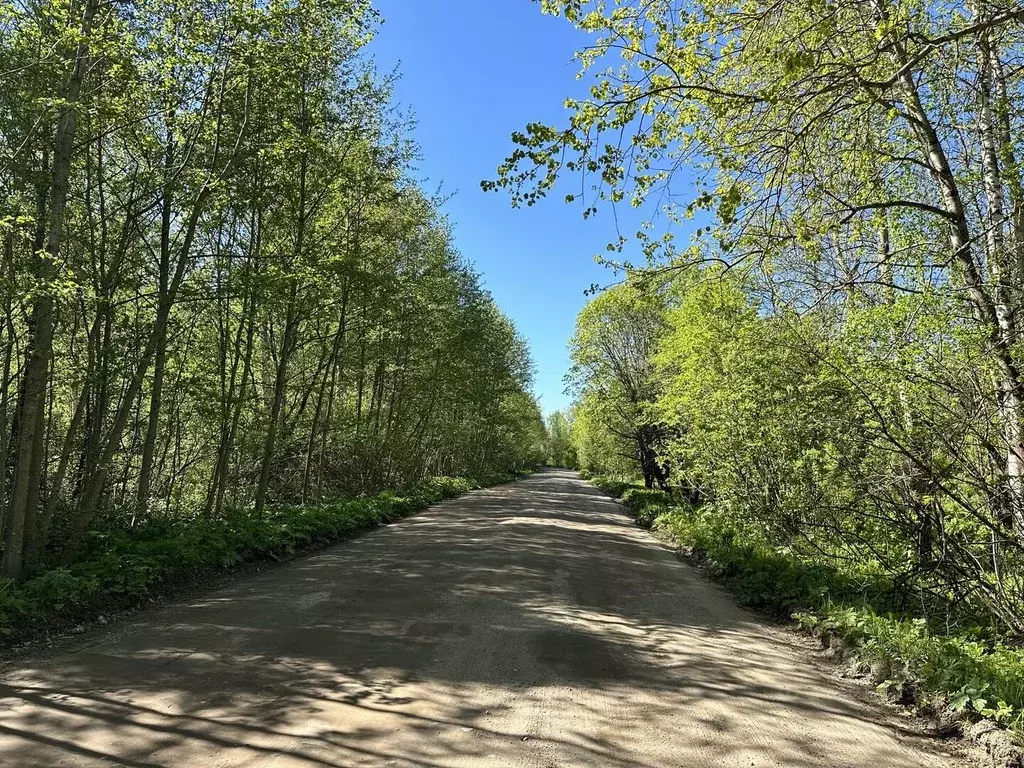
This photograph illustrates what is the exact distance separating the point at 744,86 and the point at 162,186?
7111mm

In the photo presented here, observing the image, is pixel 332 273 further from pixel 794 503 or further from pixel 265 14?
pixel 794 503

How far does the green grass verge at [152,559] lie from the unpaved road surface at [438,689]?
586 mm

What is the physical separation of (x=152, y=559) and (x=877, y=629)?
7843mm

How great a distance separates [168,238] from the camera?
9367mm

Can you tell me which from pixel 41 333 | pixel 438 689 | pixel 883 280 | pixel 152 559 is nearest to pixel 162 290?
pixel 41 333

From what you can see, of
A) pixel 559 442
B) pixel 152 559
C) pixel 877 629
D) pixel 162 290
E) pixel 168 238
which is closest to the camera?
pixel 877 629

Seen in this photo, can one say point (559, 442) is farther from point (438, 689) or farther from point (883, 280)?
point (438, 689)

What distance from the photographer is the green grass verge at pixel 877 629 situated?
429 cm

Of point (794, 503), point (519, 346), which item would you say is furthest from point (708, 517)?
point (519, 346)

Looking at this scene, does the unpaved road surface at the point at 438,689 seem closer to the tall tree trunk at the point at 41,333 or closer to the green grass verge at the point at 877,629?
the green grass verge at the point at 877,629

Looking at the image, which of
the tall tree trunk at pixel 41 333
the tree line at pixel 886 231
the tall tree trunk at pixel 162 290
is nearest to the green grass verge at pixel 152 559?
the tall tree trunk at pixel 41 333

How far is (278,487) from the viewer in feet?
57.4

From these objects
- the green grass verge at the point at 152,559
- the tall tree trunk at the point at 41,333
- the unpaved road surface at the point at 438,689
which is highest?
the tall tree trunk at the point at 41,333

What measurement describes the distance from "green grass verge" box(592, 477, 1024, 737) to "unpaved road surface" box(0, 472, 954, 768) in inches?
18.5
